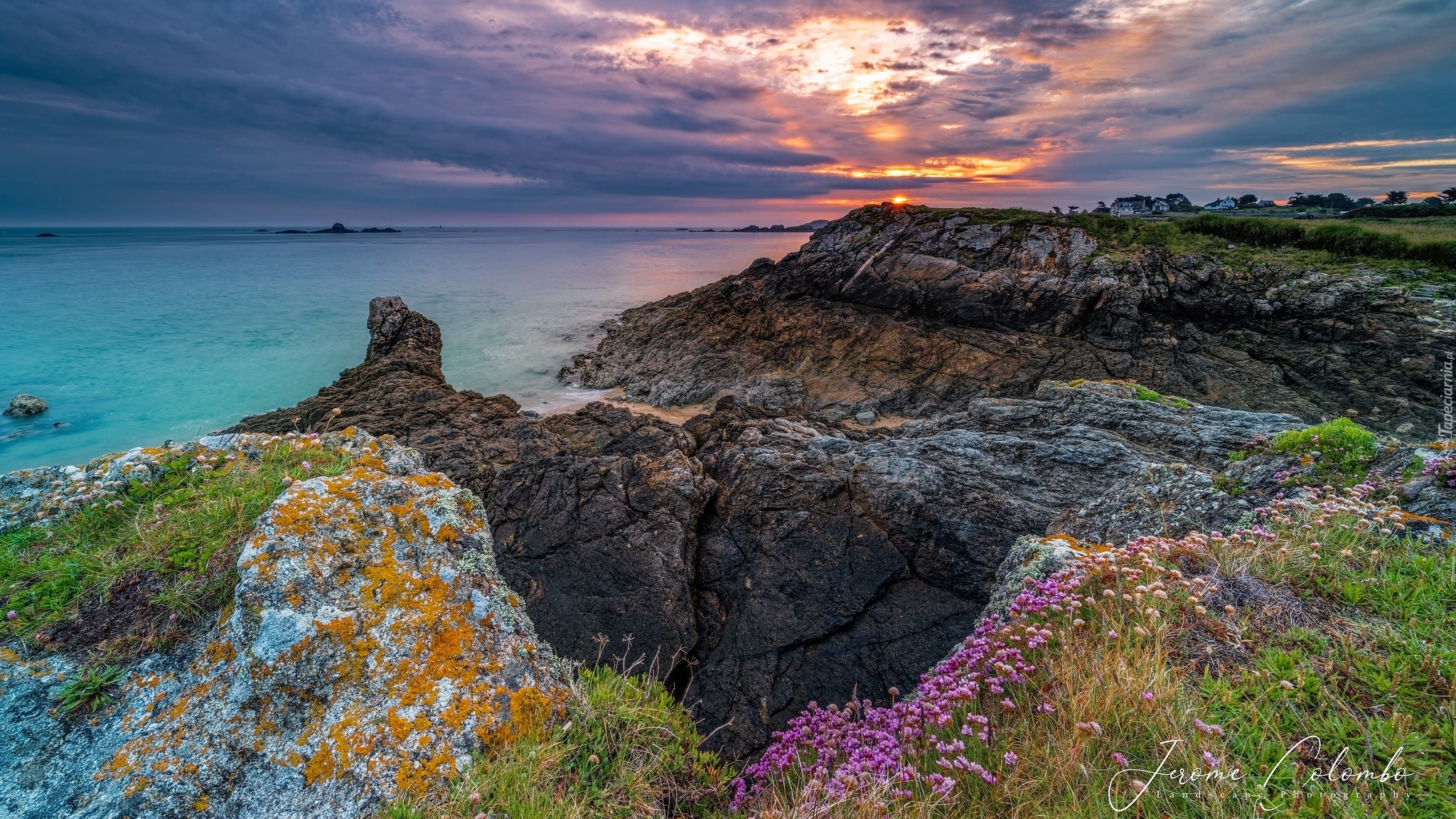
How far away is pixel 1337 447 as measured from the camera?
603cm

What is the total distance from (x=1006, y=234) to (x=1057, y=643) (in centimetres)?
2527

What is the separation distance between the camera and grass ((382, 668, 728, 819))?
9.71ft

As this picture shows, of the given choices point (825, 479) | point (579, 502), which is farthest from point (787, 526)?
point (579, 502)

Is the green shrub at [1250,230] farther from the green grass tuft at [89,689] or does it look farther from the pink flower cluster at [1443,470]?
the green grass tuft at [89,689]

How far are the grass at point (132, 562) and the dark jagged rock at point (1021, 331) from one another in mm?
18706

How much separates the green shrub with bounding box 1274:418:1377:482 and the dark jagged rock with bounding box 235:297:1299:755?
4.90ft

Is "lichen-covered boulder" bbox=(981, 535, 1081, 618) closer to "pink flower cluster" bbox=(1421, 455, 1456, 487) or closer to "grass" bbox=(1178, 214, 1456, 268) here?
"pink flower cluster" bbox=(1421, 455, 1456, 487)

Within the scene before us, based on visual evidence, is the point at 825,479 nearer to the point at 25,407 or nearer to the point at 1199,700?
the point at 1199,700

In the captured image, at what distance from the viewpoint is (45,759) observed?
272 centimetres

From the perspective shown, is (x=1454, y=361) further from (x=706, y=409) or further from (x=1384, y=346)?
(x=706, y=409)

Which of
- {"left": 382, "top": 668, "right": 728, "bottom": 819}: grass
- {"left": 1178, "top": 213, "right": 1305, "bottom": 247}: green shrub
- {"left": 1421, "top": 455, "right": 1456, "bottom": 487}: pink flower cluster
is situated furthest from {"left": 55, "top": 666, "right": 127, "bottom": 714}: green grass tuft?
{"left": 1178, "top": 213, "right": 1305, "bottom": 247}: green shrub

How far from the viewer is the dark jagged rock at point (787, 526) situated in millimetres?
6602

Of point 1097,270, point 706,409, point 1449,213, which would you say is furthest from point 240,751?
point 1449,213
